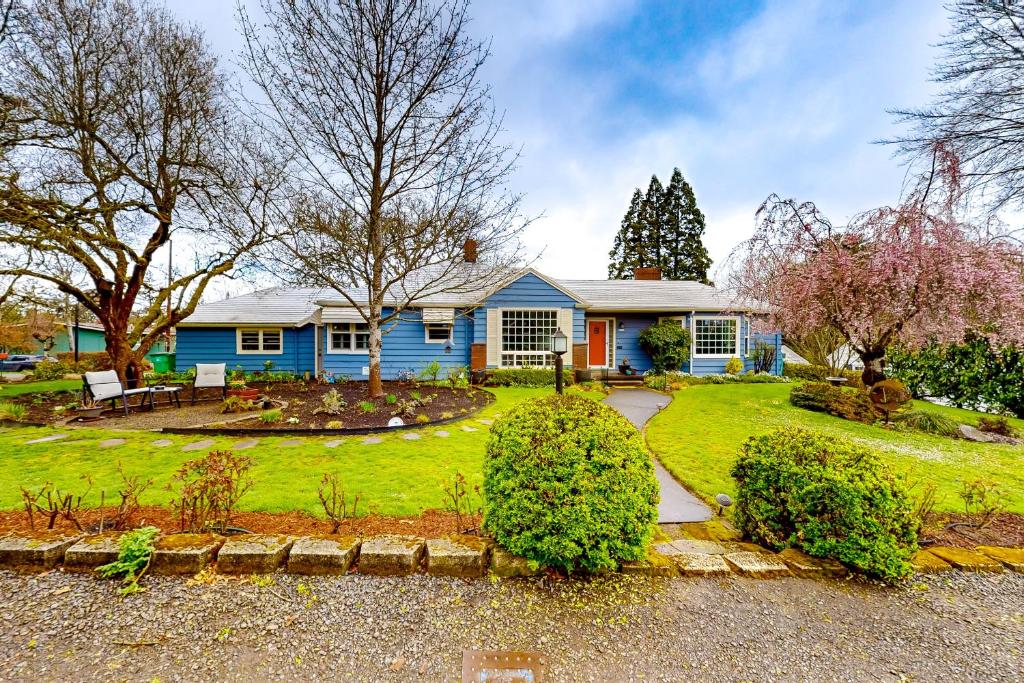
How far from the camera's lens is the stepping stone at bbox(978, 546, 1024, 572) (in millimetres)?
2812

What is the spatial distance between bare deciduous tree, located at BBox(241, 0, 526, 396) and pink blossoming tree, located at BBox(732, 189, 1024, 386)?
6618mm

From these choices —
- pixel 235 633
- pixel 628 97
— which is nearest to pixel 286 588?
pixel 235 633

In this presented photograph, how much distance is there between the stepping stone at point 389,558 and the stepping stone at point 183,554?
1058 mm

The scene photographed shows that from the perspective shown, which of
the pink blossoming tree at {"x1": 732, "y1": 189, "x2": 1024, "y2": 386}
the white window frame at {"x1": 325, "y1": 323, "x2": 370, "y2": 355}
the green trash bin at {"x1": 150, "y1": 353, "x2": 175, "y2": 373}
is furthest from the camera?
the green trash bin at {"x1": 150, "y1": 353, "x2": 175, "y2": 373}

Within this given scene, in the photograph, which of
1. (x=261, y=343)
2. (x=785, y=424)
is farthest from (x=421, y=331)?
(x=785, y=424)

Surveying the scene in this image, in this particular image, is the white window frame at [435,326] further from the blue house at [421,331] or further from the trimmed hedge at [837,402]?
the trimmed hedge at [837,402]

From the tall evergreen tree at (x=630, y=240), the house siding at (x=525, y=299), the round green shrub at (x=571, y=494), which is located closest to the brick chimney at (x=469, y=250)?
the house siding at (x=525, y=299)

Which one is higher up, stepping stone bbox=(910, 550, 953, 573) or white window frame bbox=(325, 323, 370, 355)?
white window frame bbox=(325, 323, 370, 355)

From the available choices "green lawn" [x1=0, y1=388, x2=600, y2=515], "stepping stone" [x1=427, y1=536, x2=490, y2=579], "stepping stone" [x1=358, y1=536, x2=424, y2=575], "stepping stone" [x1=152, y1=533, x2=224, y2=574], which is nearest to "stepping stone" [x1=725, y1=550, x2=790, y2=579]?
"stepping stone" [x1=427, y1=536, x2=490, y2=579]

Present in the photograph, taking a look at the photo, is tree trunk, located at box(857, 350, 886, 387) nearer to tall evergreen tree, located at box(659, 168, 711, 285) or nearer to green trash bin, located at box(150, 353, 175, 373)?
green trash bin, located at box(150, 353, 175, 373)

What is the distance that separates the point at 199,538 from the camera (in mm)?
2838

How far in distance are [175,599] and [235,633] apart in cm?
59

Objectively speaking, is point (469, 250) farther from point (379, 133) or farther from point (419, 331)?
point (419, 331)

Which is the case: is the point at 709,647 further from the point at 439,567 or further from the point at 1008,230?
the point at 1008,230
